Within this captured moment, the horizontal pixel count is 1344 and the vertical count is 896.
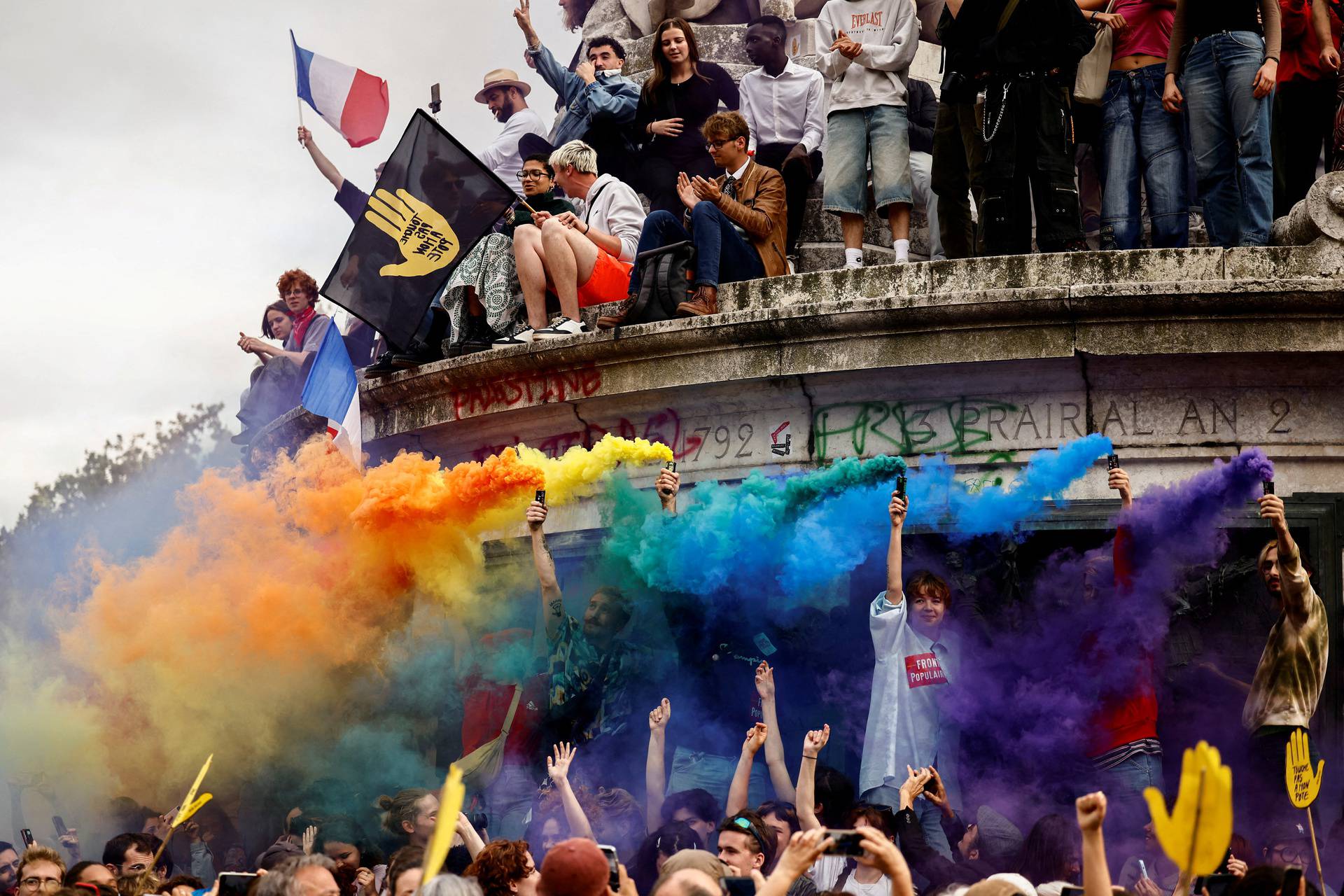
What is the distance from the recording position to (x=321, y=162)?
555 inches

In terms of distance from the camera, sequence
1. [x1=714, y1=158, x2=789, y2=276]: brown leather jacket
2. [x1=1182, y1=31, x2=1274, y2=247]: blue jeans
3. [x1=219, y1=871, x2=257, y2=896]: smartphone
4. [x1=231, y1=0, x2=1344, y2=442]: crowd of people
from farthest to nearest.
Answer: [x1=714, y1=158, x2=789, y2=276]: brown leather jacket < [x1=231, y1=0, x2=1344, y2=442]: crowd of people < [x1=1182, y1=31, x2=1274, y2=247]: blue jeans < [x1=219, y1=871, x2=257, y2=896]: smartphone

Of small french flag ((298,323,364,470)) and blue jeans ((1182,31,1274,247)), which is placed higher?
blue jeans ((1182,31,1274,247))

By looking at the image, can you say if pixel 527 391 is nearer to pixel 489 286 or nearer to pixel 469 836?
pixel 489 286

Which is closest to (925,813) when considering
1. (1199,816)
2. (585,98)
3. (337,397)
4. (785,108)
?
(1199,816)

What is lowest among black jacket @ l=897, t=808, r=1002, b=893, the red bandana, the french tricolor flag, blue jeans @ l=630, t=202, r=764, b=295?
black jacket @ l=897, t=808, r=1002, b=893

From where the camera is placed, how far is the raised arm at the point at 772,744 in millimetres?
7801

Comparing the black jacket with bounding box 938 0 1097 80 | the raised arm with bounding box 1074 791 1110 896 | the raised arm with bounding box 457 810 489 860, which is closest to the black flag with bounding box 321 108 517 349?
the black jacket with bounding box 938 0 1097 80

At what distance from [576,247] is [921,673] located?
393cm

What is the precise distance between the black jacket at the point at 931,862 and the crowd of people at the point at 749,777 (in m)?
0.01

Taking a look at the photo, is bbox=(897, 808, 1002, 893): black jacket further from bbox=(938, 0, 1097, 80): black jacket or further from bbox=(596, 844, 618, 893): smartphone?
bbox=(938, 0, 1097, 80): black jacket

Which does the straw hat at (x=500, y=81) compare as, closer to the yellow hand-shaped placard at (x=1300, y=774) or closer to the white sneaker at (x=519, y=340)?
the white sneaker at (x=519, y=340)

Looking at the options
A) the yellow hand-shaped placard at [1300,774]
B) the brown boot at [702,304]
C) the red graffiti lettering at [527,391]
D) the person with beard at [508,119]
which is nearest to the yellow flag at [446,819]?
the yellow hand-shaped placard at [1300,774]

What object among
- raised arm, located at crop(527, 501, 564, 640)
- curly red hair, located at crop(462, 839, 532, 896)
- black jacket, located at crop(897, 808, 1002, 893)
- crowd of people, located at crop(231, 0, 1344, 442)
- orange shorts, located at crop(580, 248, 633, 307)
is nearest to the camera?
curly red hair, located at crop(462, 839, 532, 896)

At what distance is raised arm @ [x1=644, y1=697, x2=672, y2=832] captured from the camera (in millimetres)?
8039
